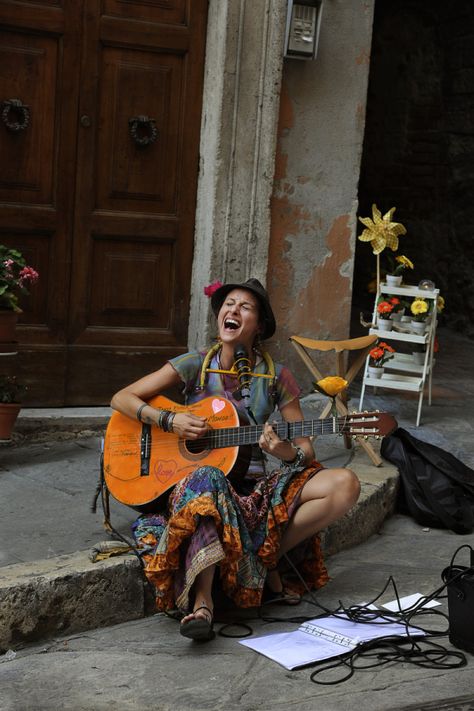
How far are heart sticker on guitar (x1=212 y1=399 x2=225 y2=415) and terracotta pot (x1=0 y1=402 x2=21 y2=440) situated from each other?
57.9 inches

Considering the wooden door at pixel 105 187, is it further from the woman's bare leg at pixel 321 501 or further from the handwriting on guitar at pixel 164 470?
the woman's bare leg at pixel 321 501

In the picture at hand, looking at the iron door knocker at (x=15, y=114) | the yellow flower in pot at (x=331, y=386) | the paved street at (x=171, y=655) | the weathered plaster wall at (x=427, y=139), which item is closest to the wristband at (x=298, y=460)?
the paved street at (x=171, y=655)

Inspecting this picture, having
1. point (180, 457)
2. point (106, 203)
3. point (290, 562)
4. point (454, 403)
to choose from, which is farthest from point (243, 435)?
point (454, 403)

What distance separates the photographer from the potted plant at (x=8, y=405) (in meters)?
5.07

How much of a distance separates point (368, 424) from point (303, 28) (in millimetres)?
3055

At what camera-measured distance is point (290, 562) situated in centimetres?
410

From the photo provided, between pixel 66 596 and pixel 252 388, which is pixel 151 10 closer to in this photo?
pixel 252 388

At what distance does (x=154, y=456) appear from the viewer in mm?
3982

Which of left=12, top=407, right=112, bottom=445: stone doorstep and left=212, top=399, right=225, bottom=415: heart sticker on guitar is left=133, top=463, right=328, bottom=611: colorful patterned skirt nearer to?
left=212, top=399, right=225, bottom=415: heart sticker on guitar

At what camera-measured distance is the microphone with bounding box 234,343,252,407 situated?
402 cm

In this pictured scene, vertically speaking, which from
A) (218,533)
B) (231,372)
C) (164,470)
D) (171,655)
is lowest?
(171,655)

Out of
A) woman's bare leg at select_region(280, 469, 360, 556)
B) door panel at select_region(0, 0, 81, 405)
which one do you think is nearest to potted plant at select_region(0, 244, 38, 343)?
door panel at select_region(0, 0, 81, 405)

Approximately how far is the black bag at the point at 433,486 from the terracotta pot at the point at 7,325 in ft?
6.38

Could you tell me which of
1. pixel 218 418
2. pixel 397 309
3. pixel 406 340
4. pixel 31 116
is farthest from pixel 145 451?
pixel 397 309
